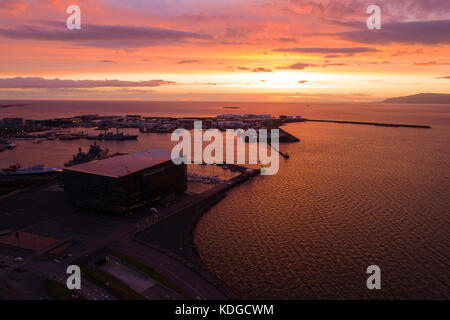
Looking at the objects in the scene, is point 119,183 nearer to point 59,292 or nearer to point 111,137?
point 59,292

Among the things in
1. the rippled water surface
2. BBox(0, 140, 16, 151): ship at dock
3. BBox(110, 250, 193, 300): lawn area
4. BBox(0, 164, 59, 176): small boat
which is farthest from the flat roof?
BBox(0, 140, 16, 151): ship at dock

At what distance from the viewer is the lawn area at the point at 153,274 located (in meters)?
23.8

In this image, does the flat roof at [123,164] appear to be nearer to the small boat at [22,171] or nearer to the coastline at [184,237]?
the coastline at [184,237]

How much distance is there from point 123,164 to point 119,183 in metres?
6.47

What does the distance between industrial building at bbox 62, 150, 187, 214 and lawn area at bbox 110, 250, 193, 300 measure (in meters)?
10.4

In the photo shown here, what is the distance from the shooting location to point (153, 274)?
84.6 ft

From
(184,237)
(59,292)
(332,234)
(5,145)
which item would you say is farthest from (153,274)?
(5,145)

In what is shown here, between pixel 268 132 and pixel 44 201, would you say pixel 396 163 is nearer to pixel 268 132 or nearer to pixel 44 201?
pixel 268 132

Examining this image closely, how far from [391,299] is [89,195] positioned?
35.0 m

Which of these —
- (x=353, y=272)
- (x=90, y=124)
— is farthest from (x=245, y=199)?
(x=90, y=124)

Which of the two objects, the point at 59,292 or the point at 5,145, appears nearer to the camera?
the point at 59,292

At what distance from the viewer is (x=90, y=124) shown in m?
165

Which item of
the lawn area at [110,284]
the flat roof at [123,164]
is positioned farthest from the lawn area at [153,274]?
the flat roof at [123,164]

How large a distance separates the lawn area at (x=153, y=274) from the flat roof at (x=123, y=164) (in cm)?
1263
